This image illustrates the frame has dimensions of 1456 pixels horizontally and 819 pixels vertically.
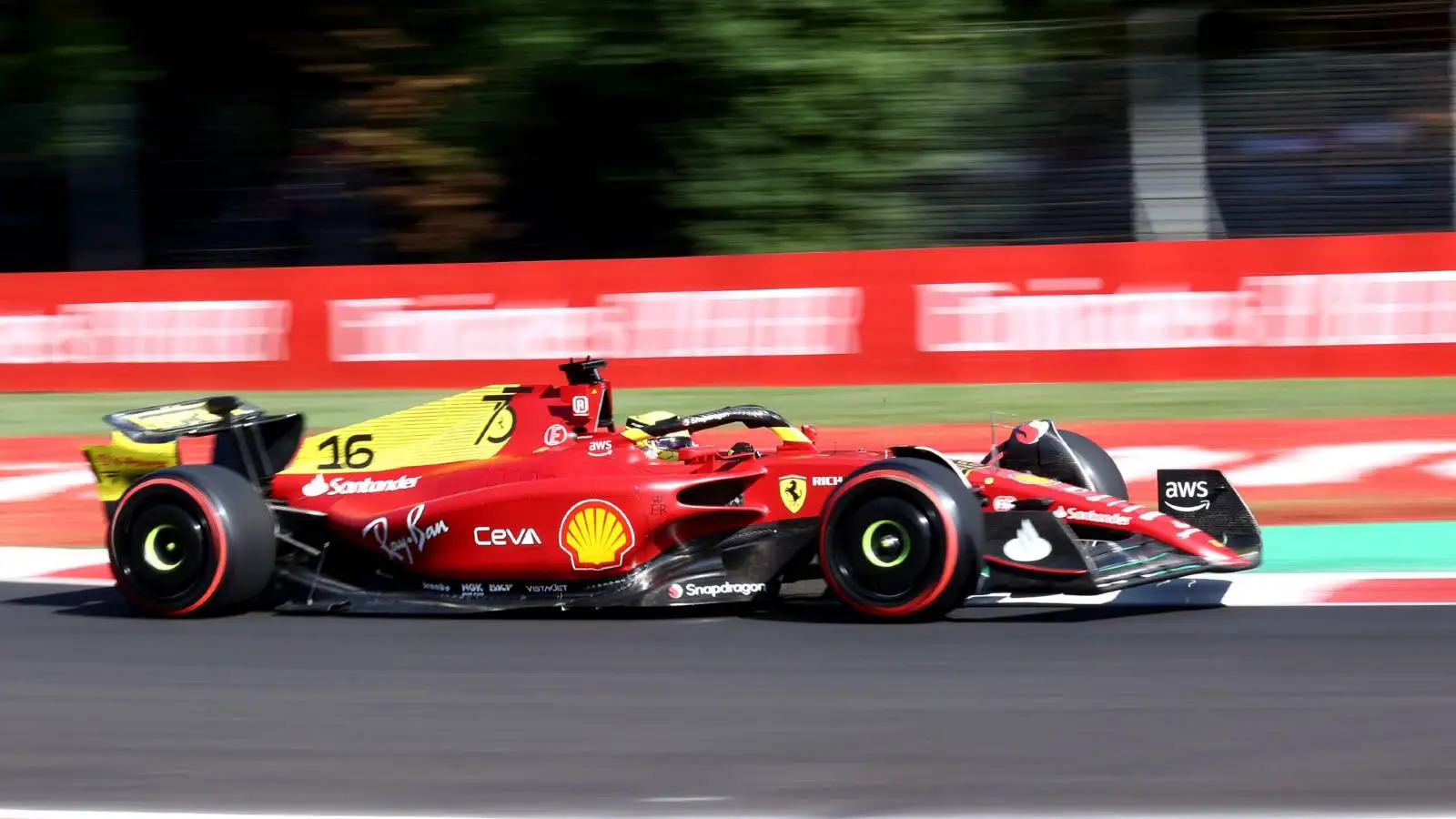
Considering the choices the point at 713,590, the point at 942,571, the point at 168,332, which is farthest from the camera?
the point at 168,332

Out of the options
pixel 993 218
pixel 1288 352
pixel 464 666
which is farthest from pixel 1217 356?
pixel 464 666

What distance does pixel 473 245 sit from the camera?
17109 millimetres

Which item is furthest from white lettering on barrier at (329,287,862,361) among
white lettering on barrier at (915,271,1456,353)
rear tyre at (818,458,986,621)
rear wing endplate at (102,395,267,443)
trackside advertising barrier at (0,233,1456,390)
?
rear tyre at (818,458,986,621)

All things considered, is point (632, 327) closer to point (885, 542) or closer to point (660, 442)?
point (660, 442)

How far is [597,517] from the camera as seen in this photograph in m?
6.32

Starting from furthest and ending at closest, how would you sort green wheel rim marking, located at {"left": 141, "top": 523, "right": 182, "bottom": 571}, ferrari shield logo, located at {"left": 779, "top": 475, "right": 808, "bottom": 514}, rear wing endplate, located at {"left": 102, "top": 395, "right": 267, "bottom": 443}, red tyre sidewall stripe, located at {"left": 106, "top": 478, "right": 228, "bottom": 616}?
1. rear wing endplate, located at {"left": 102, "top": 395, "right": 267, "bottom": 443}
2. green wheel rim marking, located at {"left": 141, "top": 523, "right": 182, "bottom": 571}
3. red tyre sidewall stripe, located at {"left": 106, "top": 478, "right": 228, "bottom": 616}
4. ferrari shield logo, located at {"left": 779, "top": 475, "right": 808, "bottom": 514}

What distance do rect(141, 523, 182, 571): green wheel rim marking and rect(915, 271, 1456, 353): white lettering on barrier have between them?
Answer: 6.59 m

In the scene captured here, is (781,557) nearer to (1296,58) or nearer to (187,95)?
(1296,58)

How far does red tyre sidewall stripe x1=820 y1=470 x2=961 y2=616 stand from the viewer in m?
5.84

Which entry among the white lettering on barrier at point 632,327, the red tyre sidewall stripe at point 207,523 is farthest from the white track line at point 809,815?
the white lettering on barrier at point 632,327

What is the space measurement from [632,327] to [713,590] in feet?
21.3

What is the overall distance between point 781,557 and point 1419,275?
6.91 metres

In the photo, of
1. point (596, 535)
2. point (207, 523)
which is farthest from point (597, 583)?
point (207, 523)

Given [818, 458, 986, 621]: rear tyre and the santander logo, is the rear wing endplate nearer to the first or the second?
the santander logo
